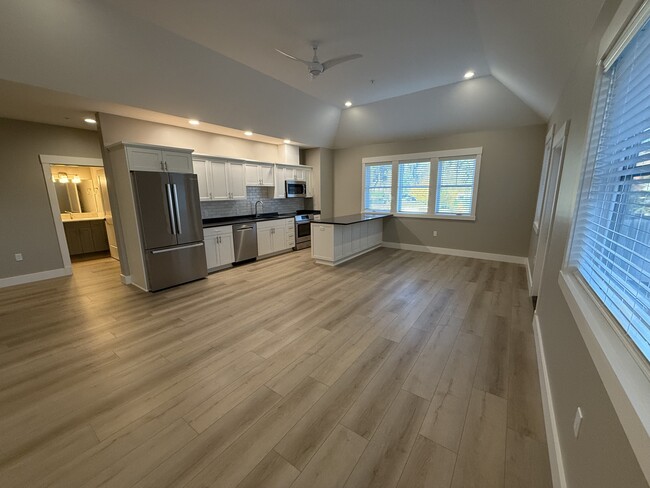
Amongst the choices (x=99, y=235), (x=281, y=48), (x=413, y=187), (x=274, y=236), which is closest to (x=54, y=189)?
(x=99, y=235)

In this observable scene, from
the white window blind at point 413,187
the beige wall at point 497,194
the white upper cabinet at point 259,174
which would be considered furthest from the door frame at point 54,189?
the white window blind at point 413,187

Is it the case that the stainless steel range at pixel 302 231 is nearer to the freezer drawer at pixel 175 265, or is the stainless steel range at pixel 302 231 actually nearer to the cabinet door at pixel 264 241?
the cabinet door at pixel 264 241

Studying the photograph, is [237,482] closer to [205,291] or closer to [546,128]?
[205,291]

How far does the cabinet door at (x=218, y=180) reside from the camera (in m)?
5.19

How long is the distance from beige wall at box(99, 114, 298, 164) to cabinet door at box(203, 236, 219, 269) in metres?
1.85

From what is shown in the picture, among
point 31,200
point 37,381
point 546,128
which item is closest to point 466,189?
point 546,128

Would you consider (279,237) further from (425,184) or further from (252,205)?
(425,184)

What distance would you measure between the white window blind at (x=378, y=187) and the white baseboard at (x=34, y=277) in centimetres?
671

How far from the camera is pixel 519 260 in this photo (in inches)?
208

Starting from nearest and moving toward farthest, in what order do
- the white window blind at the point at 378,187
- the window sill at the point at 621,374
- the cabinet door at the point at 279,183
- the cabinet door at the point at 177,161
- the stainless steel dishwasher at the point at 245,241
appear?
the window sill at the point at 621,374
the cabinet door at the point at 177,161
the stainless steel dishwasher at the point at 245,241
the cabinet door at the point at 279,183
the white window blind at the point at 378,187

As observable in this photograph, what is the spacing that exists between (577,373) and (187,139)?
6.02 metres

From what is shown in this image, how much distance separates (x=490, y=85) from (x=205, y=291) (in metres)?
5.94

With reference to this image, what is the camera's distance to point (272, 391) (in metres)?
1.99

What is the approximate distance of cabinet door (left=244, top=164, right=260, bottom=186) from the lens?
5.84 meters
